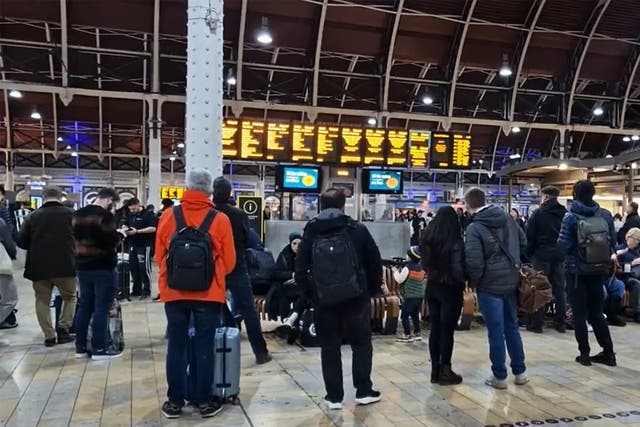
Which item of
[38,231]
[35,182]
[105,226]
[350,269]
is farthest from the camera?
[35,182]

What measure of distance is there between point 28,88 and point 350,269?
1291 centimetres

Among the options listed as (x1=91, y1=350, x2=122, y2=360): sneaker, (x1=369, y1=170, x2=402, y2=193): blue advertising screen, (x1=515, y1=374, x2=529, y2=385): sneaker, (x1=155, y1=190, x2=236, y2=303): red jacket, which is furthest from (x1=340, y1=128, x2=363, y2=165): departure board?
(x1=155, y1=190, x2=236, y2=303): red jacket

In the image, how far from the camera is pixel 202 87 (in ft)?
13.8

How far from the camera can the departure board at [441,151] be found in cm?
Result: 1010

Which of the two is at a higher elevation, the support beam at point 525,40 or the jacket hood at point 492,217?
the support beam at point 525,40

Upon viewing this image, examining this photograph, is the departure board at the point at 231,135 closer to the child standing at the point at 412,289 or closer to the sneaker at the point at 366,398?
the child standing at the point at 412,289

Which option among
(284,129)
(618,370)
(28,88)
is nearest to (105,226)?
(618,370)

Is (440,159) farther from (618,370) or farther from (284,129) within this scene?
(618,370)

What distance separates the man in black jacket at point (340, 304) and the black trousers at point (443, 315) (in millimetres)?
709

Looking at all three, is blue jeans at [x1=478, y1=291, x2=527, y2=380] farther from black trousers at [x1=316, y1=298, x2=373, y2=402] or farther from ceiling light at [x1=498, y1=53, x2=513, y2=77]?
ceiling light at [x1=498, y1=53, x2=513, y2=77]

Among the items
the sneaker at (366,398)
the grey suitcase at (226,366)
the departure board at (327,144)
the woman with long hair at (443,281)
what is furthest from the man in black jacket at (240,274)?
the departure board at (327,144)

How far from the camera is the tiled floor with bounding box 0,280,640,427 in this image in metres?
3.16

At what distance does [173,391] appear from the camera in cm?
314

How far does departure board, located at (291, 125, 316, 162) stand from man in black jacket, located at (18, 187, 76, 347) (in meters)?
4.70
